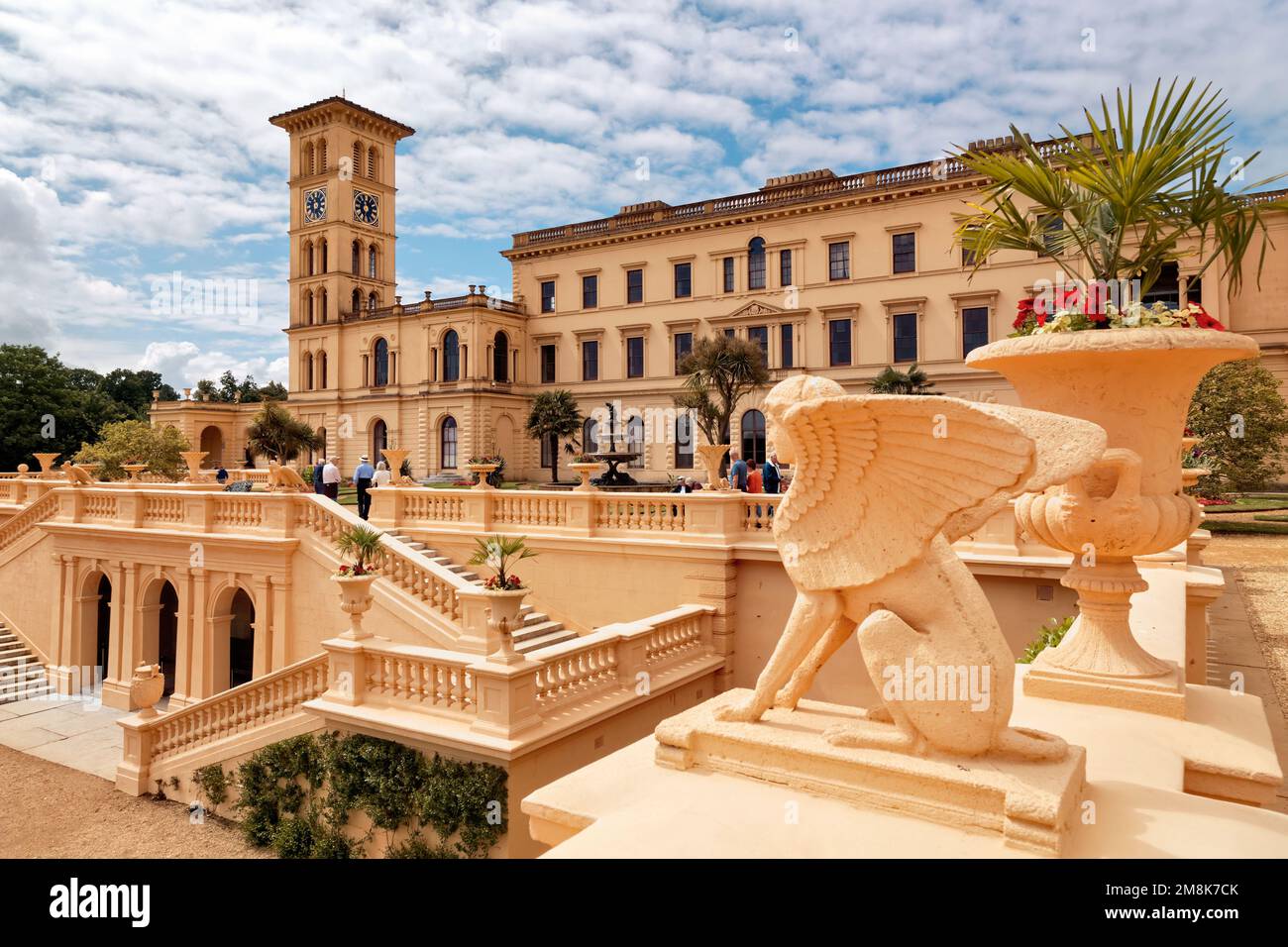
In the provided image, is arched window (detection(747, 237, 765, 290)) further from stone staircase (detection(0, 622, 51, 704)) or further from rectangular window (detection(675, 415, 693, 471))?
stone staircase (detection(0, 622, 51, 704))

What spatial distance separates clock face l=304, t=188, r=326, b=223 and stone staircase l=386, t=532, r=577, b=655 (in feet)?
152

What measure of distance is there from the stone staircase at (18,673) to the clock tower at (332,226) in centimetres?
3408

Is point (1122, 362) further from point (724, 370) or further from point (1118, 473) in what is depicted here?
point (724, 370)

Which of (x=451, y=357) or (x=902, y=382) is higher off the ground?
(x=451, y=357)

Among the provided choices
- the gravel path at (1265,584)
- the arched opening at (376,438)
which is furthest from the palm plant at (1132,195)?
the arched opening at (376,438)

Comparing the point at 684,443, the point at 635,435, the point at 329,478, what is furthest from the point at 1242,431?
the point at 635,435

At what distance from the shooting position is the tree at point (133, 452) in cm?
2698

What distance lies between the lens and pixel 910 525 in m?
3.62

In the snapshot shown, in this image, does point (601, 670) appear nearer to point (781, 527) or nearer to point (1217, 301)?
point (781, 527)

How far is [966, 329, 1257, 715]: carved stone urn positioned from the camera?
448cm

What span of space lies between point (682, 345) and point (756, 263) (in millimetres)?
5992

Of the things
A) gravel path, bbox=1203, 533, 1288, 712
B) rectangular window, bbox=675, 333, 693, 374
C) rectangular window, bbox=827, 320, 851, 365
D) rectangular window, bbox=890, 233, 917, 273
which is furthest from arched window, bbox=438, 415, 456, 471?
gravel path, bbox=1203, 533, 1288, 712

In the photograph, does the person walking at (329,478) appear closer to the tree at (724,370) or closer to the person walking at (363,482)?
the person walking at (363,482)
